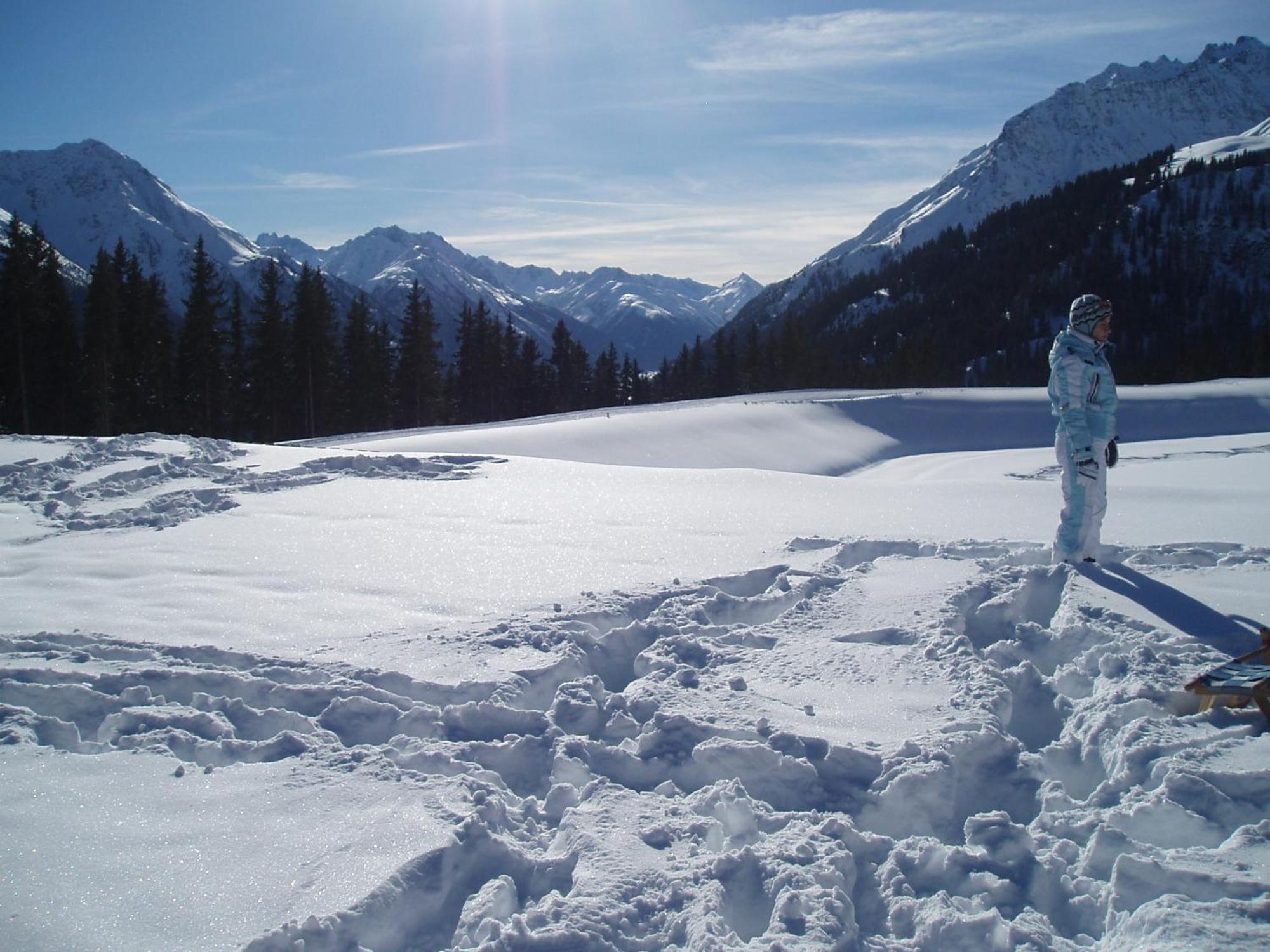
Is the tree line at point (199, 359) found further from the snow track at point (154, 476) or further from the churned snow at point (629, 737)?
the churned snow at point (629, 737)

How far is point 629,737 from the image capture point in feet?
14.0

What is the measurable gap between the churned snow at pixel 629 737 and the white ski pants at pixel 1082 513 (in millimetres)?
264

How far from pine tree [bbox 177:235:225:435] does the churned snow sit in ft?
113

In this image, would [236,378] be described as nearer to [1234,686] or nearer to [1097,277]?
[1234,686]

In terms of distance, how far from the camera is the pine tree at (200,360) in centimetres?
3878

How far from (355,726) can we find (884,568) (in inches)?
189

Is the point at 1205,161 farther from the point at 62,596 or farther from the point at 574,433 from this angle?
the point at 62,596

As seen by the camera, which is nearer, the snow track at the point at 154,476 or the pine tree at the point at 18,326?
the snow track at the point at 154,476

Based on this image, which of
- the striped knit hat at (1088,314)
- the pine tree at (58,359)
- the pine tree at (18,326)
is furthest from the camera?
the pine tree at (58,359)

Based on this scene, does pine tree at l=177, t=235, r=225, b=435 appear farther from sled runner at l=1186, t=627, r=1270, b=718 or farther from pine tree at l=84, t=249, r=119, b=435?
sled runner at l=1186, t=627, r=1270, b=718

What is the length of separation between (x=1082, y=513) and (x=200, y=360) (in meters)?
42.4

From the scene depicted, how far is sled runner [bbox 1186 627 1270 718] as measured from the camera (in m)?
3.81

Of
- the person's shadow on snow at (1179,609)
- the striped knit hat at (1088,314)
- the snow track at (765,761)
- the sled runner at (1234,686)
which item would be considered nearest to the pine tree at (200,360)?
the snow track at (765,761)

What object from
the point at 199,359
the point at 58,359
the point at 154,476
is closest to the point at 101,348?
the point at 199,359
